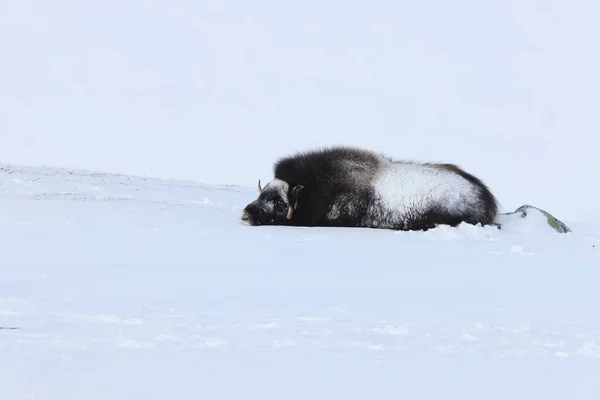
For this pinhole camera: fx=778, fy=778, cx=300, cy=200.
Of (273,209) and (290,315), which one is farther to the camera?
(273,209)

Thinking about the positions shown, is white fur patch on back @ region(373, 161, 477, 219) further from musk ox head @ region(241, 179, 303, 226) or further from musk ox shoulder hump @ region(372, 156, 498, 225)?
musk ox head @ region(241, 179, 303, 226)

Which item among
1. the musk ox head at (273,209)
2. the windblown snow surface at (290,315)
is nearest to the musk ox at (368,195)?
the musk ox head at (273,209)

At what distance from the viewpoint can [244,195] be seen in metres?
19.8

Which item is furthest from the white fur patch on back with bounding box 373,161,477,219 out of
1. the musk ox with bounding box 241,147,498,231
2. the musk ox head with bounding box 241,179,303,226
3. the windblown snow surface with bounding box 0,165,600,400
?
the musk ox head with bounding box 241,179,303,226

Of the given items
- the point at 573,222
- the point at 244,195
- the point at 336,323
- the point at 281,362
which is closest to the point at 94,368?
the point at 281,362

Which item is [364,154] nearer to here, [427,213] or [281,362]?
[427,213]

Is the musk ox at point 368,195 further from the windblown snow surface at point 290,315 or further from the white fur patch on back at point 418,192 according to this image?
the windblown snow surface at point 290,315

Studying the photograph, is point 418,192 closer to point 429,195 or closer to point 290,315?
point 429,195

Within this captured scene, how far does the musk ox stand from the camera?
11.5 metres

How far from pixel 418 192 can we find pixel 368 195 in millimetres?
740

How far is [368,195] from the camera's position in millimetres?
11531

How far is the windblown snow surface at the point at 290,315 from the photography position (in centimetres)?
449

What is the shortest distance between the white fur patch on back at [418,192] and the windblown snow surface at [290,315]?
880 millimetres

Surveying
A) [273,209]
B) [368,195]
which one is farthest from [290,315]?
[273,209]
